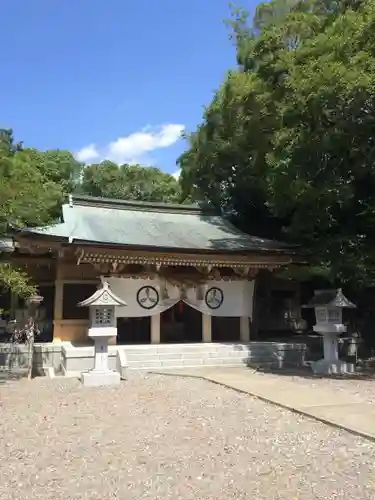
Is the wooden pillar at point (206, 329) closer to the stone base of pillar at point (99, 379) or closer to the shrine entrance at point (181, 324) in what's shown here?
the shrine entrance at point (181, 324)

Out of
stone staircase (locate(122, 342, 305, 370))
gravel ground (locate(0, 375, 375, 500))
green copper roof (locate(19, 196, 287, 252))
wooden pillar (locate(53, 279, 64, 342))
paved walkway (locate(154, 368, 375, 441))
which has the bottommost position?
gravel ground (locate(0, 375, 375, 500))

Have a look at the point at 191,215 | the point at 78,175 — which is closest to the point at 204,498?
the point at 191,215

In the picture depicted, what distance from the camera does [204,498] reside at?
4.02 m

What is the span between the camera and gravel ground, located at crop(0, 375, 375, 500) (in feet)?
13.8

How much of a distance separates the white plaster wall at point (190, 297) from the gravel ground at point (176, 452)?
579 centimetres

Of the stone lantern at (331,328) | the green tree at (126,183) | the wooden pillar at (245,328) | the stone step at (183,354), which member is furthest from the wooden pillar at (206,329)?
the green tree at (126,183)

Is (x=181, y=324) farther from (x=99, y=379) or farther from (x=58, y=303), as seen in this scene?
(x=99, y=379)

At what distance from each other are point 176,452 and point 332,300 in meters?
7.95

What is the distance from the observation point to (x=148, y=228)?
16.2 metres

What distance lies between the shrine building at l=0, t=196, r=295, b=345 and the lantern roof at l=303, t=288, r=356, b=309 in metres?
2.46

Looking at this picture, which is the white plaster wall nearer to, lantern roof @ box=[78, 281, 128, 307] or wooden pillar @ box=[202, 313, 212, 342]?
wooden pillar @ box=[202, 313, 212, 342]

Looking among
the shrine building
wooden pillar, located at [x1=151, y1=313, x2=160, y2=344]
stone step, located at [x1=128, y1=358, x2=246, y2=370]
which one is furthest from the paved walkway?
the shrine building

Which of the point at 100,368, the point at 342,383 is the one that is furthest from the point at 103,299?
the point at 342,383

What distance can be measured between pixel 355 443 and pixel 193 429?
6.77 ft
